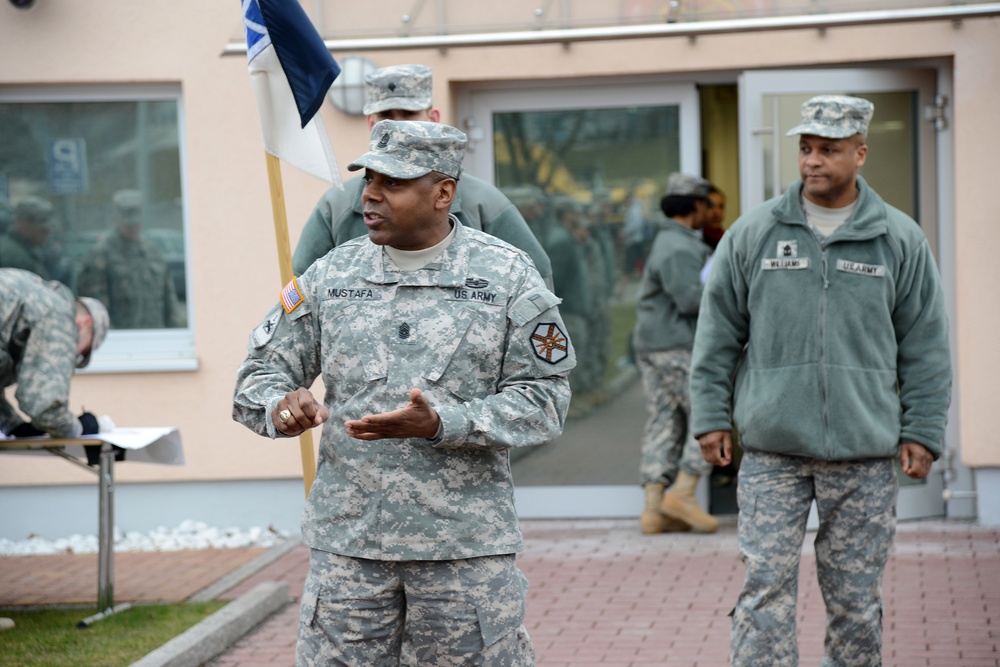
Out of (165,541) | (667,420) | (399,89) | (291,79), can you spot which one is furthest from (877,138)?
(165,541)

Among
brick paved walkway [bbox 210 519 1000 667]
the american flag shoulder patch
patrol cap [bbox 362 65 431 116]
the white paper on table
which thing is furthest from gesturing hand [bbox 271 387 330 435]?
the white paper on table

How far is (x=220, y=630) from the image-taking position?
5.95m

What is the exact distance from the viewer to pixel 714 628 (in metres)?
6.13

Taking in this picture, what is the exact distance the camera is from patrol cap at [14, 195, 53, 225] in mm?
8625

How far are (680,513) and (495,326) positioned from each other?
4.78m

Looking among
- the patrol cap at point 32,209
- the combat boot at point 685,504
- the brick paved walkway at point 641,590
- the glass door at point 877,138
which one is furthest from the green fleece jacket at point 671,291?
the patrol cap at point 32,209

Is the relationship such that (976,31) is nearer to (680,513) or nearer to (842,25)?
(842,25)

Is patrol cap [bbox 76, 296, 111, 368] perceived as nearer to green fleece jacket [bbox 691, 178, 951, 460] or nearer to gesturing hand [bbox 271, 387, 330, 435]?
green fleece jacket [bbox 691, 178, 951, 460]

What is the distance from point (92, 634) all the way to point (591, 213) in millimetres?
3935

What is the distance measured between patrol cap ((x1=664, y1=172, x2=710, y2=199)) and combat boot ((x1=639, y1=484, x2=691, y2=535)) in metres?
1.71

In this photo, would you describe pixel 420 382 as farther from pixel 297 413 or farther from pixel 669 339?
pixel 669 339

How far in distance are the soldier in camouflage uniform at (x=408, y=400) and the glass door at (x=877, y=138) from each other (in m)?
4.67

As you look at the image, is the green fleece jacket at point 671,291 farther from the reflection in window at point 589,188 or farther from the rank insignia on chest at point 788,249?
the rank insignia on chest at point 788,249

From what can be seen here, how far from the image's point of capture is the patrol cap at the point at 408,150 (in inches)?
135
